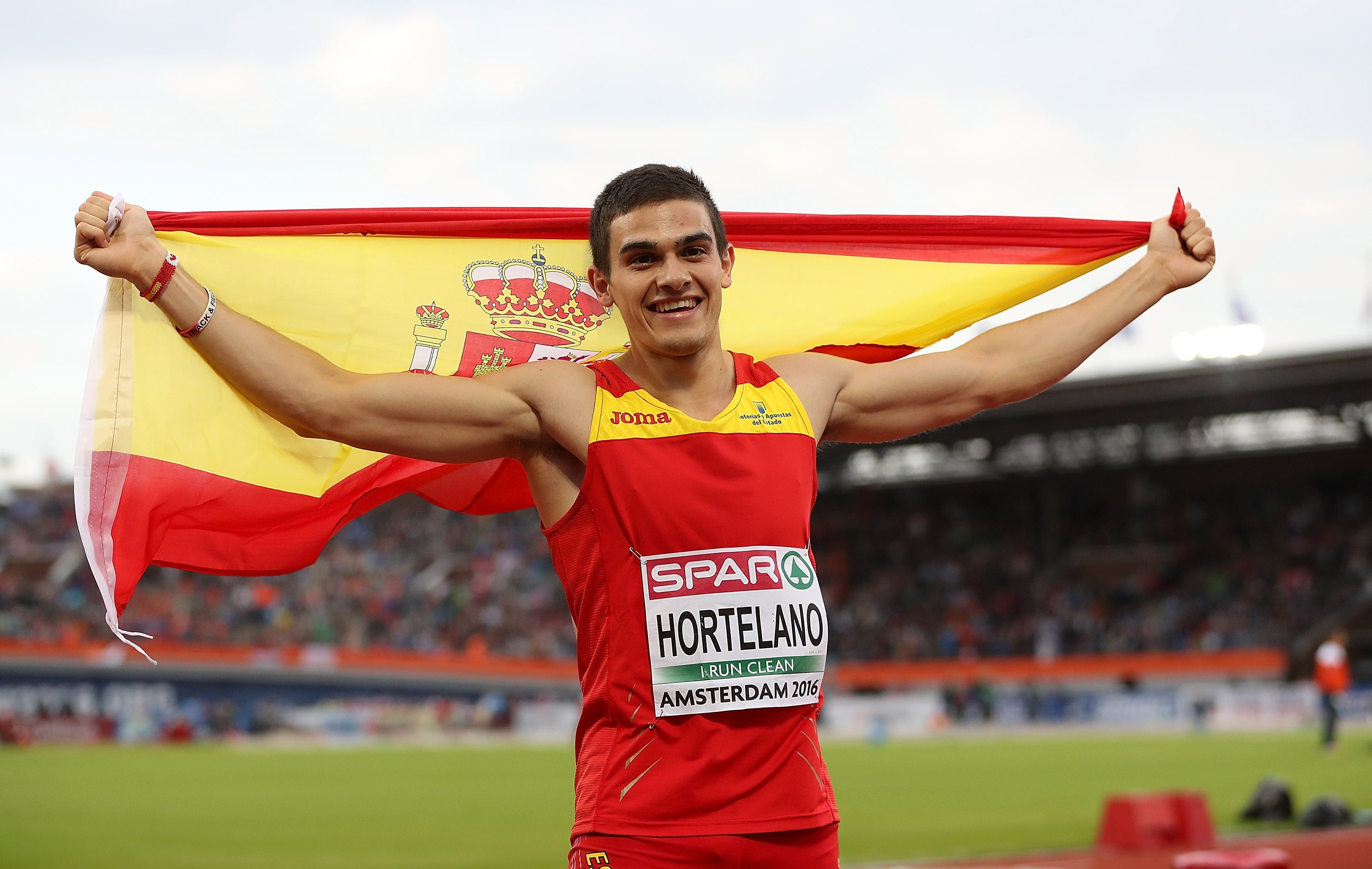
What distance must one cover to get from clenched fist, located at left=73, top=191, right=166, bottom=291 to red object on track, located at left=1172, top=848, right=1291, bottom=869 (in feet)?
17.1

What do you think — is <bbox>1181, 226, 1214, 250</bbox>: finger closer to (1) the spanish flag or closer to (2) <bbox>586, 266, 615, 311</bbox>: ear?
(1) the spanish flag

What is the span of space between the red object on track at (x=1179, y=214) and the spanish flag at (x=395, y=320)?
0.25 metres

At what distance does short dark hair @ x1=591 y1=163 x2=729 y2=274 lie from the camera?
307cm

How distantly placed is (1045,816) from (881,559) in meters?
28.2

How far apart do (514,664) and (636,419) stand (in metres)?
32.1

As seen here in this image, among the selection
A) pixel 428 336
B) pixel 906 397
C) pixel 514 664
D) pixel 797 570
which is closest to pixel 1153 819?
pixel 906 397

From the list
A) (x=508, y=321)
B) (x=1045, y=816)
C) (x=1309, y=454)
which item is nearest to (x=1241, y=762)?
(x=1045, y=816)

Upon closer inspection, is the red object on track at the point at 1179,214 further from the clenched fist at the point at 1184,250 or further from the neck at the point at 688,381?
the neck at the point at 688,381

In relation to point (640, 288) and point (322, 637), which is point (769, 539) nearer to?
point (640, 288)

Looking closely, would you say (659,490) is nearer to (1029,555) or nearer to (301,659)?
(301,659)

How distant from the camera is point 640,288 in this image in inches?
120

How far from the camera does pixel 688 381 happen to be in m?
3.14

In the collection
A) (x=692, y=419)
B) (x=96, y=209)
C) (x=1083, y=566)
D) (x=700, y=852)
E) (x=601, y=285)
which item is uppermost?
(x=1083, y=566)

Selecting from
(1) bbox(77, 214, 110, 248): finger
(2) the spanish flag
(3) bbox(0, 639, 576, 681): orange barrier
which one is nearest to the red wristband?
(1) bbox(77, 214, 110, 248): finger
